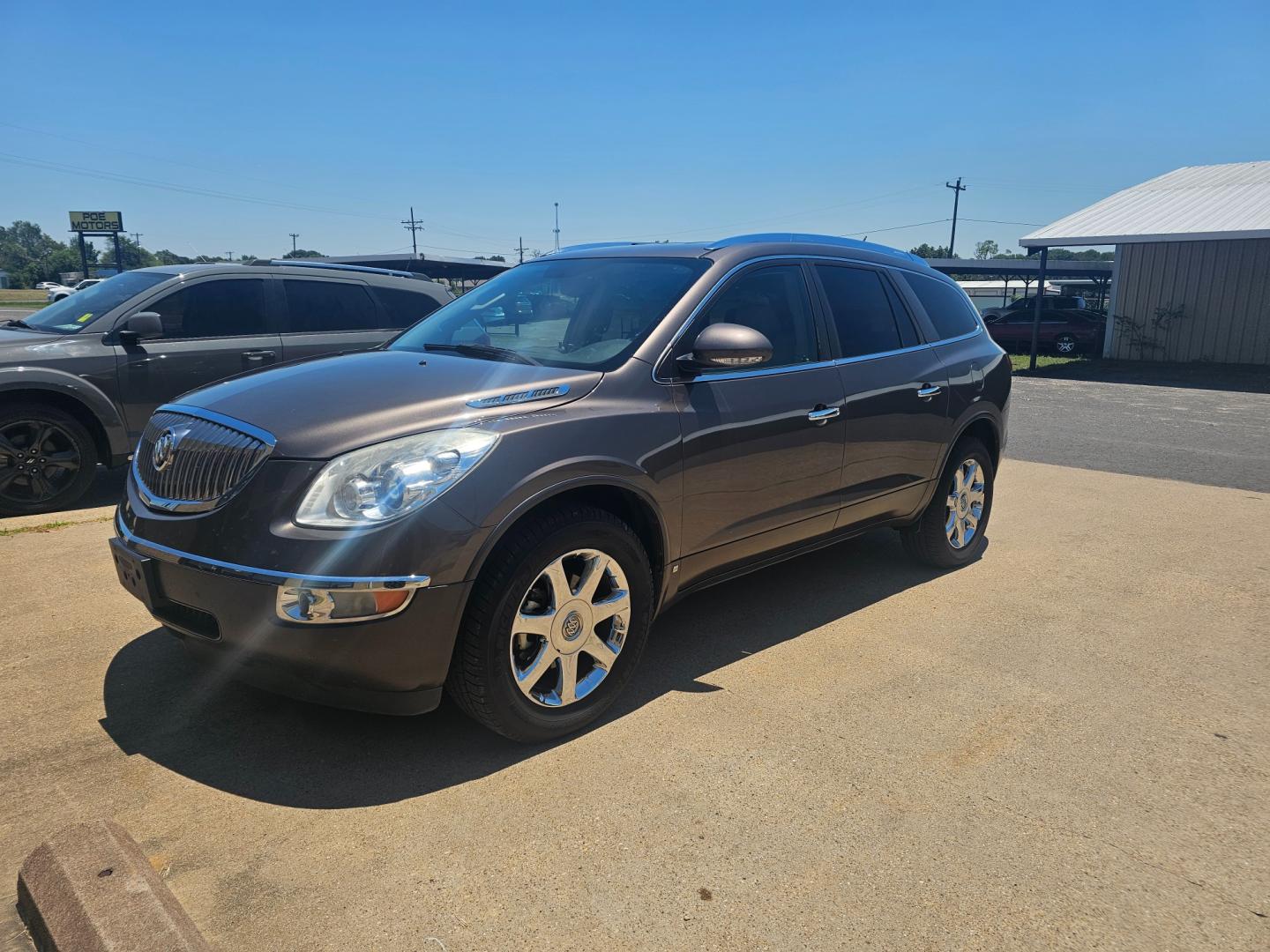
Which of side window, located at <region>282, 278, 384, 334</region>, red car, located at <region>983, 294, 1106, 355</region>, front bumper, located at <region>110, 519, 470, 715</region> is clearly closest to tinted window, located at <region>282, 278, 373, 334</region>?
side window, located at <region>282, 278, 384, 334</region>

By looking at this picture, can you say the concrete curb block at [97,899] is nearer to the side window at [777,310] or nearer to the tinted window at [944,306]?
the side window at [777,310]

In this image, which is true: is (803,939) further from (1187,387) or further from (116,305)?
(1187,387)

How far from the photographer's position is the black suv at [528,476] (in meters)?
2.74

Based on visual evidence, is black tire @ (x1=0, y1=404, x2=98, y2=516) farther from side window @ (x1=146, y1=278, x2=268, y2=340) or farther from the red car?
the red car

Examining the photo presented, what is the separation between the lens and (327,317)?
293 inches

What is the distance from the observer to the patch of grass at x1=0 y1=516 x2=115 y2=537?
569cm

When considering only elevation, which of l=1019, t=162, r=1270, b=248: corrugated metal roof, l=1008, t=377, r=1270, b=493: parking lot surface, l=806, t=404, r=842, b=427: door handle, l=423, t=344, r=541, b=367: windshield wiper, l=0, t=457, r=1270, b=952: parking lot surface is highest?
l=1019, t=162, r=1270, b=248: corrugated metal roof

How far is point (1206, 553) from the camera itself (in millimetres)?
5676

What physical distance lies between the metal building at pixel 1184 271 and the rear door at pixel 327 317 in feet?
56.4

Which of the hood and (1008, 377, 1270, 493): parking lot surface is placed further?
(1008, 377, 1270, 493): parking lot surface

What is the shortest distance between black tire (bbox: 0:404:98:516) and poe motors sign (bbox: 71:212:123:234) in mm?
70886

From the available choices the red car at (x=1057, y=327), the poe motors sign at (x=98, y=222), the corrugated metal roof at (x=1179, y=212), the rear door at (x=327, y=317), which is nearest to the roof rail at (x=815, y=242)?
the rear door at (x=327, y=317)

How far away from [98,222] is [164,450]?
84051 millimetres

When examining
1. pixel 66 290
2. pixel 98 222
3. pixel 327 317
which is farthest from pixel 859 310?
pixel 98 222
